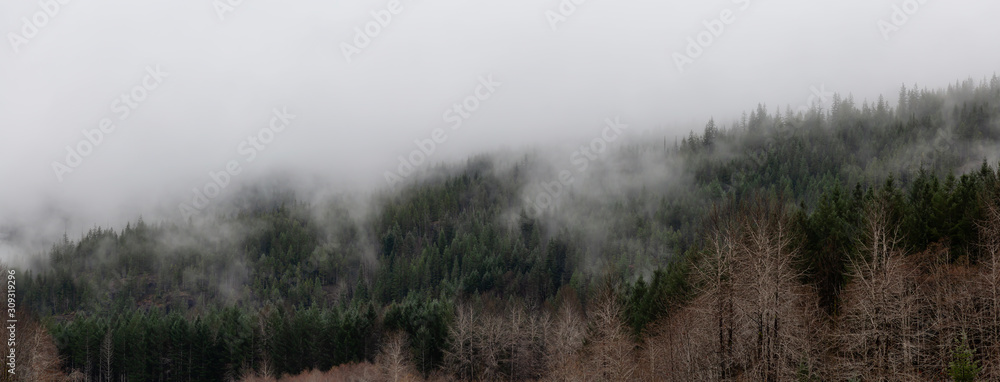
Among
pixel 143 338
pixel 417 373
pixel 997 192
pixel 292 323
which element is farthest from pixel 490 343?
pixel 143 338

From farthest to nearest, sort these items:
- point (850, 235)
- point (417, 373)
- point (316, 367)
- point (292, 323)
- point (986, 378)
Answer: point (292, 323), point (316, 367), point (417, 373), point (850, 235), point (986, 378)

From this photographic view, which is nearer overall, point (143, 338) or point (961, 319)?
point (961, 319)

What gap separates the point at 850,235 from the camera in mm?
52562

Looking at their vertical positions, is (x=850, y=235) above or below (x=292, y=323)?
above

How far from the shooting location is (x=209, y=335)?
338ft

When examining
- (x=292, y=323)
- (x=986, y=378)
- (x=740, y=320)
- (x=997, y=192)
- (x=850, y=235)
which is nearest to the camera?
(x=986, y=378)

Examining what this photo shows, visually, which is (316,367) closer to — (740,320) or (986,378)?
(740,320)

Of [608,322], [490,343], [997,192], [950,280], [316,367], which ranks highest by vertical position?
[997,192]

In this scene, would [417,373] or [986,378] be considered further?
[417,373]

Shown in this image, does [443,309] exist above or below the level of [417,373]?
above

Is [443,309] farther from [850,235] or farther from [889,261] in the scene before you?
[889,261]

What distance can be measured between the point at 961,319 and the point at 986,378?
15.2 ft

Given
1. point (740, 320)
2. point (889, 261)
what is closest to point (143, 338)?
point (740, 320)

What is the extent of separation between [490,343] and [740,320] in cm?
5094
